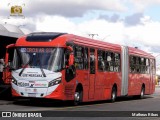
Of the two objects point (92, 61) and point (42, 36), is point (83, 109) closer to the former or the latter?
point (42, 36)

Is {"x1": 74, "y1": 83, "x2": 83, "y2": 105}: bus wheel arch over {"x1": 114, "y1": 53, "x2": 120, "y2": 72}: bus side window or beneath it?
beneath

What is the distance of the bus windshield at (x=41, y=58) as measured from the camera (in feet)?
63.1

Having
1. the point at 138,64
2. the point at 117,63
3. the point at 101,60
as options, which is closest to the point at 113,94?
the point at 117,63

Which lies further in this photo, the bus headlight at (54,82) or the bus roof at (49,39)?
the bus roof at (49,39)

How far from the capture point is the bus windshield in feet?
63.1

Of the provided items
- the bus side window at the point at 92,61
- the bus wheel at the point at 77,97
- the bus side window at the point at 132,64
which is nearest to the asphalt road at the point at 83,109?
the bus wheel at the point at 77,97

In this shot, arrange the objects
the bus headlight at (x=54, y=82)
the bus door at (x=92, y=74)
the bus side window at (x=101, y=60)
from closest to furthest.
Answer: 1. the bus headlight at (x=54, y=82)
2. the bus door at (x=92, y=74)
3. the bus side window at (x=101, y=60)

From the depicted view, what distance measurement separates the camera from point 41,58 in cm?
1936

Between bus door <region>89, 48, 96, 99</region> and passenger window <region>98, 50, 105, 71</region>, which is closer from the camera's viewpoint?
bus door <region>89, 48, 96, 99</region>

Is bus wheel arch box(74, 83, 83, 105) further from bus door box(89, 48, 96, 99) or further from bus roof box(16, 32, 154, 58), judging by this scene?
bus roof box(16, 32, 154, 58)

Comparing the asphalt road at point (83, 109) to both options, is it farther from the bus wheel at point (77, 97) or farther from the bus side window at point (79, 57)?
the bus side window at point (79, 57)

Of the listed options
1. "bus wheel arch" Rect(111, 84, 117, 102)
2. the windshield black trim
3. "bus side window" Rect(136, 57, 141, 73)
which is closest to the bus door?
the windshield black trim

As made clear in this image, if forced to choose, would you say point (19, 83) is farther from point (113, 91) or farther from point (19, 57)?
point (113, 91)

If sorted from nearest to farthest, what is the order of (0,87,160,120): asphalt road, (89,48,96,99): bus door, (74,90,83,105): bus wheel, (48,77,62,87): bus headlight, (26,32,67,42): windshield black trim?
(0,87,160,120): asphalt road → (48,77,62,87): bus headlight → (26,32,67,42): windshield black trim → (74,90,83,105): bus wheel → (89,48,96,99): bus door
